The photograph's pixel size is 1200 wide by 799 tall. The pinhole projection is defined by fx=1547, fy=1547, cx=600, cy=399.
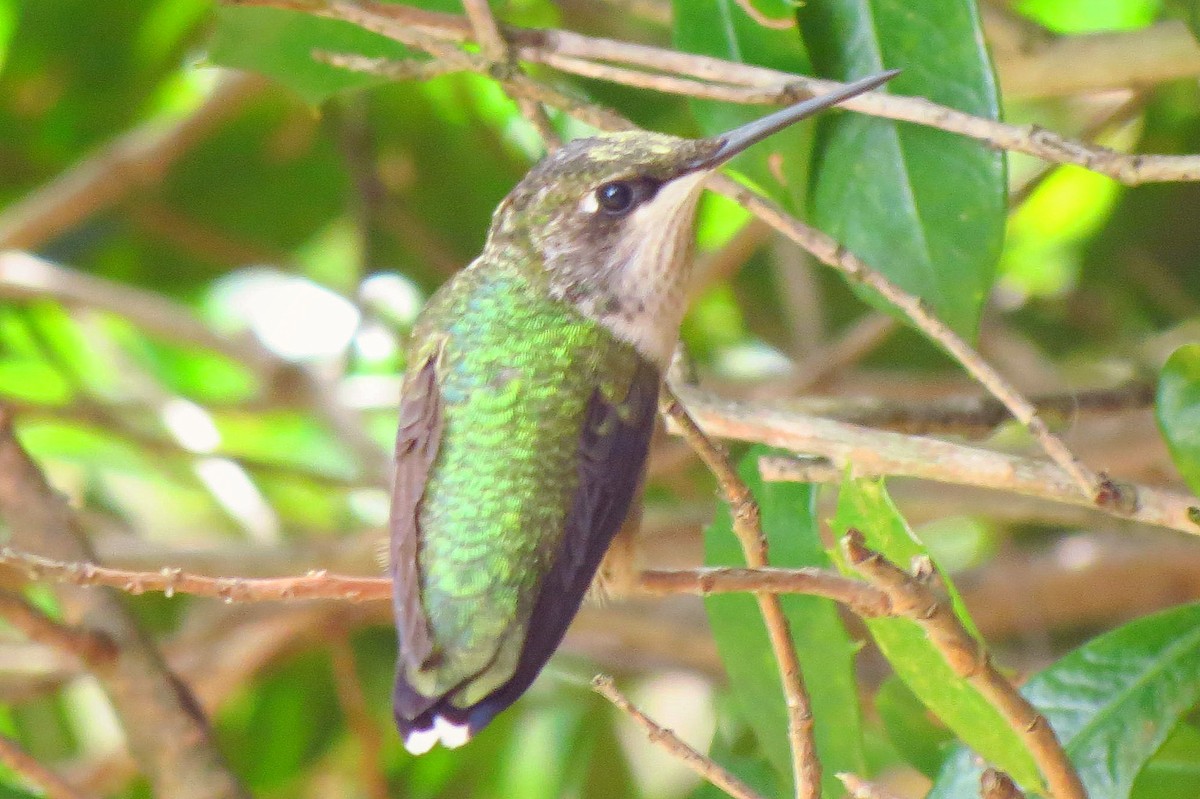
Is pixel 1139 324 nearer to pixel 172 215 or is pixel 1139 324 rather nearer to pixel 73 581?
pixel 172 215

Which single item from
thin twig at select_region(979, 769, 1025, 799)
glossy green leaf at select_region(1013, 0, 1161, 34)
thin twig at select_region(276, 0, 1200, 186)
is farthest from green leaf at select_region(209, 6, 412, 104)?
glossy green leaf at select_region(1013, 0, 1161, 34)

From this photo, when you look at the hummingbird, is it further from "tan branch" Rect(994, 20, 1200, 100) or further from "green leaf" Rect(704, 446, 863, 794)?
"tan branch" Rect(994, 20, 1200, 100)

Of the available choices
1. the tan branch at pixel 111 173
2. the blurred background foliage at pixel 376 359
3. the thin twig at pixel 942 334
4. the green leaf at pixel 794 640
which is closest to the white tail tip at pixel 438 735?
the green leaf at pixel 794 640

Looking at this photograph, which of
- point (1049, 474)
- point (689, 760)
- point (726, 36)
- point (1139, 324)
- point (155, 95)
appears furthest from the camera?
point (155, 95)

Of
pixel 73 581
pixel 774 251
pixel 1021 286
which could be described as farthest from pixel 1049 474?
pixel 1021 286

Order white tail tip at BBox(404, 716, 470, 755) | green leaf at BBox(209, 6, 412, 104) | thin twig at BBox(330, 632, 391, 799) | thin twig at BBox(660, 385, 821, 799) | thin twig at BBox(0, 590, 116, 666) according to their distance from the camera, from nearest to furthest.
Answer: thin twig at BBox(660, 385, 821, 799) → white tail tip at BBox(404, 716, 470, 755) → thin twig at BBox(0, 590, 116, 666) → green leaf at BBox(209, 6, 412, 104) → thin twig at BBox(330, 632, 391, 799)

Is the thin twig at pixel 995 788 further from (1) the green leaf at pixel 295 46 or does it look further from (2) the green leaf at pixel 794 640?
(1) the green leaf at pixel 295 46

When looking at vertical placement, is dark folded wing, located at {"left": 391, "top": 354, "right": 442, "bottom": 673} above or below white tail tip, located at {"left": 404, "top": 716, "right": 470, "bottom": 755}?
above
